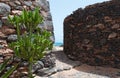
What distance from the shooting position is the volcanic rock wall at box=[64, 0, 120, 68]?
6230mm

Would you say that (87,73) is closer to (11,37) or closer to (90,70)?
(90,70)

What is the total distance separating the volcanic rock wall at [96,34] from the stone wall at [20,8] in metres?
1.78

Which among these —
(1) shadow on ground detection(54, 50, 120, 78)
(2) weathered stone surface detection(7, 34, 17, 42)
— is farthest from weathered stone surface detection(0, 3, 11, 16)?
(1) shadow on ground detection(54, 50, 120, 78)

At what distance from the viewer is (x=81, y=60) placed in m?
6.80

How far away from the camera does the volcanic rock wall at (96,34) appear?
245 inches

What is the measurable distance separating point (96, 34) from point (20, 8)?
2.59 m

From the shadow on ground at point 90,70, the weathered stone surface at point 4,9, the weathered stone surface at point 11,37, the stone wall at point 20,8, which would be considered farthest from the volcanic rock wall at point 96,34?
the weathered stone surface at point 4,9

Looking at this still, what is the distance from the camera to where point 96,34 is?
21.7 ft

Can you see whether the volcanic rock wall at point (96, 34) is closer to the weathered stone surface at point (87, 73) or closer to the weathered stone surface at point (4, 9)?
the weathered stone surface at point (87, 73)

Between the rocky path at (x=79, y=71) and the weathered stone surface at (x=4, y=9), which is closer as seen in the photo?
the weathered stone surface at (x=4, y=9)

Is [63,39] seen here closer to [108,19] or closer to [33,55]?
[108,19]

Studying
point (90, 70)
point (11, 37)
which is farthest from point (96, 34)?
point (11, 37)

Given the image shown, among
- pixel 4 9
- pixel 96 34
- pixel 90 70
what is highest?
pixel 4 9

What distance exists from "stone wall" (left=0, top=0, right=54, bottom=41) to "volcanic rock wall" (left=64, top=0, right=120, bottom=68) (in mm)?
1779
